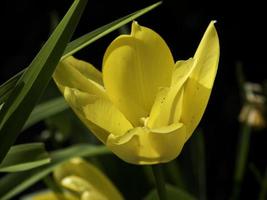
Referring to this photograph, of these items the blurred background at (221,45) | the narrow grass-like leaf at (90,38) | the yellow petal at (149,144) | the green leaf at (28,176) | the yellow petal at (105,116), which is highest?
the narrow grass-like leaf at (90,38)

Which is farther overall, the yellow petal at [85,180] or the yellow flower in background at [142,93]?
the yellow petal at [85,180]

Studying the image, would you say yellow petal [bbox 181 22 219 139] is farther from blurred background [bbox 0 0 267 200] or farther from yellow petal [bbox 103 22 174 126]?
blurred background [bbox 0 0 267 200]

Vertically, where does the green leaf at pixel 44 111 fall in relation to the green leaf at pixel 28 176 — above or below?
above

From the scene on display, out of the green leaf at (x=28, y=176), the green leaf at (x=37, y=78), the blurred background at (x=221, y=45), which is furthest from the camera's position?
the blurred background at (x=221, y=45)

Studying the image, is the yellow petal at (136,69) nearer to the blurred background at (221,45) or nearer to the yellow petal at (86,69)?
the yellow petal at (86,69)

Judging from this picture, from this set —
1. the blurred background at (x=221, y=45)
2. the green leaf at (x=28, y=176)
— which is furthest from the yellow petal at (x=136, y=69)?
the blurred background at (x=221, y=45)

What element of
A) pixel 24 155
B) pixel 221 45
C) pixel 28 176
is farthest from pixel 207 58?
pixel 221 45
